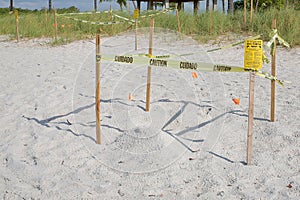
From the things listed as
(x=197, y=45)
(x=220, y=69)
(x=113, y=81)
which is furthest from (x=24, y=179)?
(x=197, y=45)

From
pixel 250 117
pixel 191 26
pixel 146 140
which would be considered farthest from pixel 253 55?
pixel 191 26

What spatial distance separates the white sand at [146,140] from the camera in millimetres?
2840

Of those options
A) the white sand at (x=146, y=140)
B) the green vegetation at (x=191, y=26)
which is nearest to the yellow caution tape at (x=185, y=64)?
the white sand at (x=146, y=140)

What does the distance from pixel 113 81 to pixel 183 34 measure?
498cm

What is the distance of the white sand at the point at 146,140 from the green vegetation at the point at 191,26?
3.70 metres

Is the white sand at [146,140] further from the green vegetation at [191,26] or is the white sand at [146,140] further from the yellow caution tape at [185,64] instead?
the green vegetation at [191,26]

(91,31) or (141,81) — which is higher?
(91,31)

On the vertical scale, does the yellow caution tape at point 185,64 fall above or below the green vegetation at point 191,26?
below

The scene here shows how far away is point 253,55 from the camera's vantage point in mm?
3061

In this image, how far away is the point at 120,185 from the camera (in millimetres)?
2896

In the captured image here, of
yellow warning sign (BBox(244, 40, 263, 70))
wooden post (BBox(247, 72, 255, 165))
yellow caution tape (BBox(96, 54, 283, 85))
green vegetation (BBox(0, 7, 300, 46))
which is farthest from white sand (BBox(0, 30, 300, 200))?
green vegetation (BBox(0, 7, 300, 46))

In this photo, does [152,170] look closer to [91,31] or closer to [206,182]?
[206,182]

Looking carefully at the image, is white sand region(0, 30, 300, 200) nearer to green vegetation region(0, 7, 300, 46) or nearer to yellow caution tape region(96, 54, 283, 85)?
yellow caution tape region(96, 54, 283, 85)

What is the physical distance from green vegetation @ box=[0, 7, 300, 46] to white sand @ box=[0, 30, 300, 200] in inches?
146
